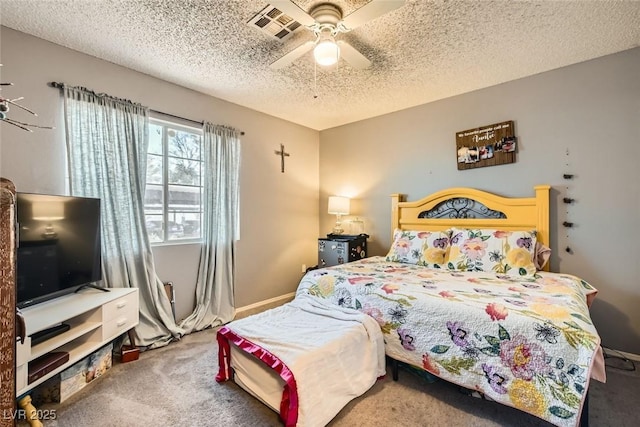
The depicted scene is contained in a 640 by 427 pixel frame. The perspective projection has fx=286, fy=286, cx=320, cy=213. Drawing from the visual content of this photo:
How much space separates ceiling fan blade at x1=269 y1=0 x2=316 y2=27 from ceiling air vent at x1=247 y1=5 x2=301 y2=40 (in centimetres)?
18

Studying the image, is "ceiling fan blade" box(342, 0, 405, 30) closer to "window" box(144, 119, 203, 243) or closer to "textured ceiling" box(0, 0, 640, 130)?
"textured ceiling" box(0, 0, 640, 130)

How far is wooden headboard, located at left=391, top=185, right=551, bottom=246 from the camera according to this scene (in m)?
2.78

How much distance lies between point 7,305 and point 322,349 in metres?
1.39

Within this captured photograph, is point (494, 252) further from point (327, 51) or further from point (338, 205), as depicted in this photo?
point (327, 51)

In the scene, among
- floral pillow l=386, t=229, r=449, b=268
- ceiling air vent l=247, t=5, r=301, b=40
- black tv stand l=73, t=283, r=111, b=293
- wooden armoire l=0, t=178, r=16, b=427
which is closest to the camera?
wooden armoire l=0, t=178, r=16, b=427

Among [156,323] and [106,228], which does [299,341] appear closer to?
[156,323]

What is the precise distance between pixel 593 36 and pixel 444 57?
109 cm

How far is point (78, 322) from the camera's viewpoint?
2.08 metres

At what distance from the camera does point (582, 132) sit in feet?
8.66

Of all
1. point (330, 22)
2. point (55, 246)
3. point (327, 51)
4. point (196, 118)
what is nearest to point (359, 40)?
point (330, 22)

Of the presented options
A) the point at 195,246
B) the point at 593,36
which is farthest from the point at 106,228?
the point at 593,36

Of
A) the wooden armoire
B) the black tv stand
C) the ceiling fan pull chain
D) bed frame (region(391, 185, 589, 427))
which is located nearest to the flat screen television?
the black tv stand

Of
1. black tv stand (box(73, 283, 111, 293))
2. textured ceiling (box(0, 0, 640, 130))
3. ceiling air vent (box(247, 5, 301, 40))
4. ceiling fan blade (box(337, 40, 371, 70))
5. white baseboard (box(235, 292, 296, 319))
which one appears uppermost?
textured ceiling (box(0, 0, 640, 130))

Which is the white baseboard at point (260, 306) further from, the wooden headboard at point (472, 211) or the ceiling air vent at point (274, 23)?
the ceiling air vent at point (274, 23)
